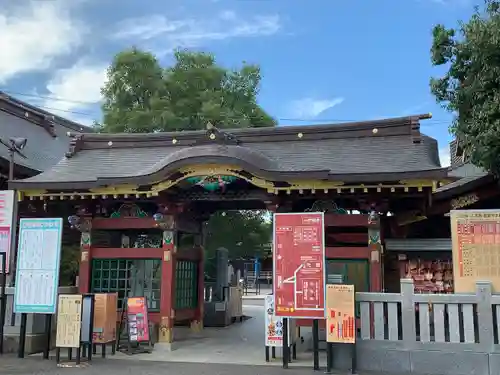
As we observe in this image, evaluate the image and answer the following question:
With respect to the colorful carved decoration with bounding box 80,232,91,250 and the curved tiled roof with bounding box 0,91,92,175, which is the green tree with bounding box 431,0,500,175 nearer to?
the colorful carved decoration with bounding box 80,232,91,250

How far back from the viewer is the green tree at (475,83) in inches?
372

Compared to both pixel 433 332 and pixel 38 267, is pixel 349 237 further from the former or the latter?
pixel 38 267

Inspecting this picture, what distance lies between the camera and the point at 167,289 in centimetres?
1214

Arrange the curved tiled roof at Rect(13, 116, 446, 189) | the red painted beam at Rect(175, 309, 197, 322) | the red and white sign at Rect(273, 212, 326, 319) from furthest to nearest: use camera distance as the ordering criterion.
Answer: the red painted beam at Rect(175, 309, 197, 322) < the curved tiled roof at Rect(13, 116, 446, 189) < the red and white sign at Rect(273, 212, 326, 319)

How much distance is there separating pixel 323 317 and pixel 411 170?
361cm

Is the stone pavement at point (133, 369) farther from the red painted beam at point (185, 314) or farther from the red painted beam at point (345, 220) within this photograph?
the red painted beam at point (345, 220)

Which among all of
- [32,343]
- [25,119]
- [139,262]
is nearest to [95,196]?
[139,262]

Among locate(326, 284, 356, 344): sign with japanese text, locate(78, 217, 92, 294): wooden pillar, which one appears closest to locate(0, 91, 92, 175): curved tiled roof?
locate(78, 217, 92, 294): wooden pillar

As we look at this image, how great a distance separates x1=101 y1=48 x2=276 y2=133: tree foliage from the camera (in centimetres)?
2234

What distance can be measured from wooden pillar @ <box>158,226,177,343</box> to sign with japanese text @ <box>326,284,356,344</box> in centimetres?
428

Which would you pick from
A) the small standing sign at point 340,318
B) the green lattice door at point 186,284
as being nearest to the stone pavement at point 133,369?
the small standing sign at point 340,318

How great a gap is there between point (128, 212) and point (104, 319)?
310 centimetres

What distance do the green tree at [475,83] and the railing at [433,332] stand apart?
8.60 feet

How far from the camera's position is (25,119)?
21969mm
